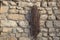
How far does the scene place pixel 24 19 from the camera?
2.72 m

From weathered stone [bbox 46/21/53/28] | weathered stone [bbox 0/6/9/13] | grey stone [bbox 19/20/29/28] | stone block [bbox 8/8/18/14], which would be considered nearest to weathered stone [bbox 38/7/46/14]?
weathered stone [bbox 46/21/53/28]

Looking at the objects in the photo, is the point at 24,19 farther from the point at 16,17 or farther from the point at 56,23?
the point at 56,23

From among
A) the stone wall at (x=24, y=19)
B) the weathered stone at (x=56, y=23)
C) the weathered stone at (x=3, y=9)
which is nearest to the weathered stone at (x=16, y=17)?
the stone wall at (x=24, y=19)

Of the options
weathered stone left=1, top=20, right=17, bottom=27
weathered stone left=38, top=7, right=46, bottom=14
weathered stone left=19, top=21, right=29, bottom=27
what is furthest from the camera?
weathered stone left=38, top=7, right=46, bottom=14

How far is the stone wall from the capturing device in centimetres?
261

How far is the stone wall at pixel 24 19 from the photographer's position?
2613 millimetres

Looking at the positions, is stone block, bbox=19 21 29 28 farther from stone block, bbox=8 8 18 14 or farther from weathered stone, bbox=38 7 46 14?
weathered stone, bbox=38 7 46 14

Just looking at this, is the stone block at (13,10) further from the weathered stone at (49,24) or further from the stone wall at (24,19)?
the weathered stone at (49,24)

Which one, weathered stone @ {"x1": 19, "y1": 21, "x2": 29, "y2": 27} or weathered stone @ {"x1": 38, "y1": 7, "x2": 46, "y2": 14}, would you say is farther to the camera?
weathered stone @ {"x1": 38, "y1": 7, "x2": 46, "y2": 14}

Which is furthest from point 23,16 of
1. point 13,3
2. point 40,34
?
point 40,34

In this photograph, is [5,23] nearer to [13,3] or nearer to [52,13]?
[13,3]

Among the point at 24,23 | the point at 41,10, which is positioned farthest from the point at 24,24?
the point at 41,10

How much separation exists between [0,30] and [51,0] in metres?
1.15

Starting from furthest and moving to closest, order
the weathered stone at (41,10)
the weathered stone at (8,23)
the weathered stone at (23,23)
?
the weathered stone at (41,10), the weathered stone at (23,23), the weathered stone at (8,23)
